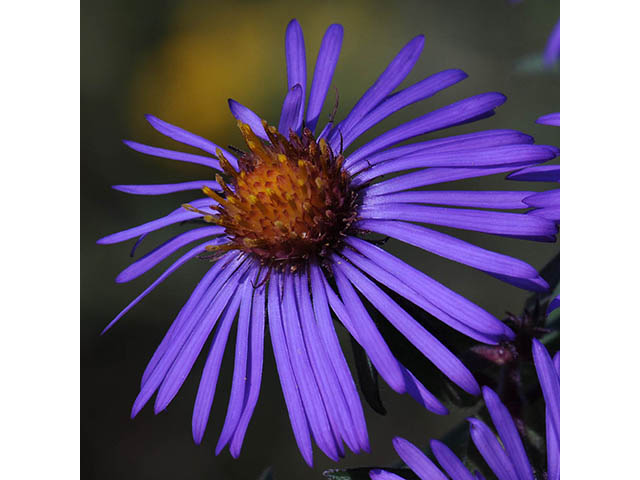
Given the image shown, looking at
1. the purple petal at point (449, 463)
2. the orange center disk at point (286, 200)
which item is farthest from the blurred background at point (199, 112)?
the purple petal at point (449, 463)

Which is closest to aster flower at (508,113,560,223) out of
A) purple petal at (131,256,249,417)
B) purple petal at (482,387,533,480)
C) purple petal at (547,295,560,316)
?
purple petal at (547,295,560,316)

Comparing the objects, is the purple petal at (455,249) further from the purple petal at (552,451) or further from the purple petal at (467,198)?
the purple petal at (552,451)

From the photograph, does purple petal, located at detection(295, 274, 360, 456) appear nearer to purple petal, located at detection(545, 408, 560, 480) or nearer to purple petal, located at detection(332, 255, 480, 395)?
purple petal, located at detection(332, 255, 480, 395)

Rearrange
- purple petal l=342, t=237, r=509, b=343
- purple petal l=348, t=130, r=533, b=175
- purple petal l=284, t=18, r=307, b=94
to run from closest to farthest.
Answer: purple petal l=342, t=237, r=509, b=343 → purple petal l=348, t=130, r=533, b=175 → purple petal l=284, t=18, r=307, b=94

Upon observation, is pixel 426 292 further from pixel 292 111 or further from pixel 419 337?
pixel 292 111

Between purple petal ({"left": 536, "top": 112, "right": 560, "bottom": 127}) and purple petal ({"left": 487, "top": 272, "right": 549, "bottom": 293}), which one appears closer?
purple petal ({"left": 487, "top": 272, "right": 549, "bottom": 293})

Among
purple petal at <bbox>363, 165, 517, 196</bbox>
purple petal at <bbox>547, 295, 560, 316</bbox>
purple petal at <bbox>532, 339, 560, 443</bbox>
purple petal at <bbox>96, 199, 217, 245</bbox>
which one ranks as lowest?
purple petal at <bbox>532, 339, 560, 443</bbox>
